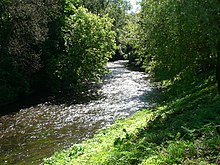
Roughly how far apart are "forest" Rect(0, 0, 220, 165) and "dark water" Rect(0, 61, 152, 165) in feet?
5.78

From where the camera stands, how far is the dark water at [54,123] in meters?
14.8

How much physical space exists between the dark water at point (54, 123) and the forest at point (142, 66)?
176 centimetres

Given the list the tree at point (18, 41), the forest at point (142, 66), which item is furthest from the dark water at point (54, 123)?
the tree at point (18, 41)

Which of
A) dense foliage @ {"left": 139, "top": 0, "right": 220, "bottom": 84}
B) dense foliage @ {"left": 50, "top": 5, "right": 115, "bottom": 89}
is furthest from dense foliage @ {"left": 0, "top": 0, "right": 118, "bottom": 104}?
dense foliage @ {"left": 139, "top": 0, "right": 220, "bottom": 84}

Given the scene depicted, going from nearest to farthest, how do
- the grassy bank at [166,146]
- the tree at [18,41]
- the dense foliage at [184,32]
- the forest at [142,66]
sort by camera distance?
1. the grassy bank at [166,146]
2. the forest at [142,66]
3. the dense foliage at [184,32]
4. the tree at [18,41]

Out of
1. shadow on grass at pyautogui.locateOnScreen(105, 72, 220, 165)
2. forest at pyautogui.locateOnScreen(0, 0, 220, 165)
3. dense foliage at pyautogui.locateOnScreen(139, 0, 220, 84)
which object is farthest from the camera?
dense foliage at pyautogui.locateOnScreen(139, 0, 220, 84)

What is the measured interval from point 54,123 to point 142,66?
11.8 metres

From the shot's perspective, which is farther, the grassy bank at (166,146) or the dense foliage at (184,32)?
the dense foliage at (184,32)

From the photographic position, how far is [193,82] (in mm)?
22391

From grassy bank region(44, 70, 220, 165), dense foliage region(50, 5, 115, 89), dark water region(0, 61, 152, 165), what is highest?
dense foliage region(50, 5, 115, 89)

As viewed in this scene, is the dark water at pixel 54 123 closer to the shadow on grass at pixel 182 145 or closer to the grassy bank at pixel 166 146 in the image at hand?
the grassy bank at pixel 166 146

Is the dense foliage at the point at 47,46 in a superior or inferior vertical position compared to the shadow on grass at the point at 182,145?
superior

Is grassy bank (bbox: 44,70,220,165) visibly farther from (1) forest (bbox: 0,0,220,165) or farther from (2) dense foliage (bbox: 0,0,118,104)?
(2) dense foliage (bbox: 0,0,118,104)

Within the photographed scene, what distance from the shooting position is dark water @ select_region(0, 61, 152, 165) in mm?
14752
